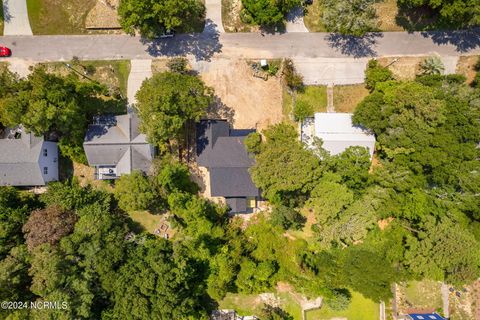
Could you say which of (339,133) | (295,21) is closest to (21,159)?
(295,21)

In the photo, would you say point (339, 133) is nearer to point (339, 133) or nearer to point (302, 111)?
point (339, 133)

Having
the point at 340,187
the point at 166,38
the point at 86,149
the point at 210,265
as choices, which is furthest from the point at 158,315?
the point at 166,38

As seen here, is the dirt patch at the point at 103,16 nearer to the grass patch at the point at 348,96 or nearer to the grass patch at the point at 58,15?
the grass patch at the point at 58,15

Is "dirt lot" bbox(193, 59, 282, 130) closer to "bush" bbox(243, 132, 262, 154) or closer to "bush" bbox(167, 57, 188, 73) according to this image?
"bush" bbox(167, 57, 188, 73)

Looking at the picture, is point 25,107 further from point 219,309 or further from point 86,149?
point 219,309

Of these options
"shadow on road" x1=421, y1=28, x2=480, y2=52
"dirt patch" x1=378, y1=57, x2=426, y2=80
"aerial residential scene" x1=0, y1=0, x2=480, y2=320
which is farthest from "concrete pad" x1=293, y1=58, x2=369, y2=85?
"shadow on road" x1=421, y1=28, x2=480, y2=52

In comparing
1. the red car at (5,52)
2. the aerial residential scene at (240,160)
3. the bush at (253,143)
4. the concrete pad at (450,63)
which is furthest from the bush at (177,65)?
the concrete pad at (450,63)

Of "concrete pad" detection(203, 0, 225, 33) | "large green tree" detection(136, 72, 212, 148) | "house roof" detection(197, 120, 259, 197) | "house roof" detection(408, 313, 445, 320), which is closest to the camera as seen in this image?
"large green tree" detection(136, 72, 212, 148)
